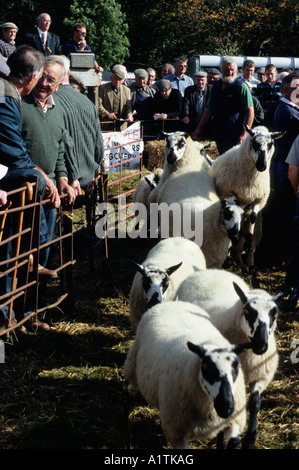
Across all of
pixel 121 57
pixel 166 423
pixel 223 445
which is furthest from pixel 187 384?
pixel 121 57

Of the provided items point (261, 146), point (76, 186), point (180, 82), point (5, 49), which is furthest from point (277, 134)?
point (180, 82)

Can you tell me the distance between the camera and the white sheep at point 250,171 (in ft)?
18.2

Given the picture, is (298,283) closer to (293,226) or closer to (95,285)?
(293,226)

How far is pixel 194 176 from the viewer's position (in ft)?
19.4

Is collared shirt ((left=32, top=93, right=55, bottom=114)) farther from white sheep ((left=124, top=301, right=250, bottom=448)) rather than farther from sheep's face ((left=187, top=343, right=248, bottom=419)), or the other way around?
sheep's face ((left=187, top=343, right=248, bottom=419))

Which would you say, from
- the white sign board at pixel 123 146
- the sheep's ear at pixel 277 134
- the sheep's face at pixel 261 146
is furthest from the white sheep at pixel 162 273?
the white sign board at pixel 123 146

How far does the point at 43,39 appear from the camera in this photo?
8.18m

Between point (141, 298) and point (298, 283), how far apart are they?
65.5 inches

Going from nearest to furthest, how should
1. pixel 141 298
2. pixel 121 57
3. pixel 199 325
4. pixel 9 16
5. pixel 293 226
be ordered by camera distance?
pixel 199 325
pixel 141 298
pixel 293 226
pixel 121 57
pixel 9 16

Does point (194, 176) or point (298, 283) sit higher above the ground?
point (194, 176)

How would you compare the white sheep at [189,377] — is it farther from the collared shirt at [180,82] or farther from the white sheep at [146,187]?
the collared shirt at [180,82]

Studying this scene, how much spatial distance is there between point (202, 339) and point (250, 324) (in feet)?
1.32

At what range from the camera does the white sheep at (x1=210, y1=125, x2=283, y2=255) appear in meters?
5.55

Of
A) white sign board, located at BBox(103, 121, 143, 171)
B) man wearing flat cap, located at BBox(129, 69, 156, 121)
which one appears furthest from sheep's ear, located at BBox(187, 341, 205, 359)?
man wearing flat cap, located at BBox(129, 69, 156, 121)
